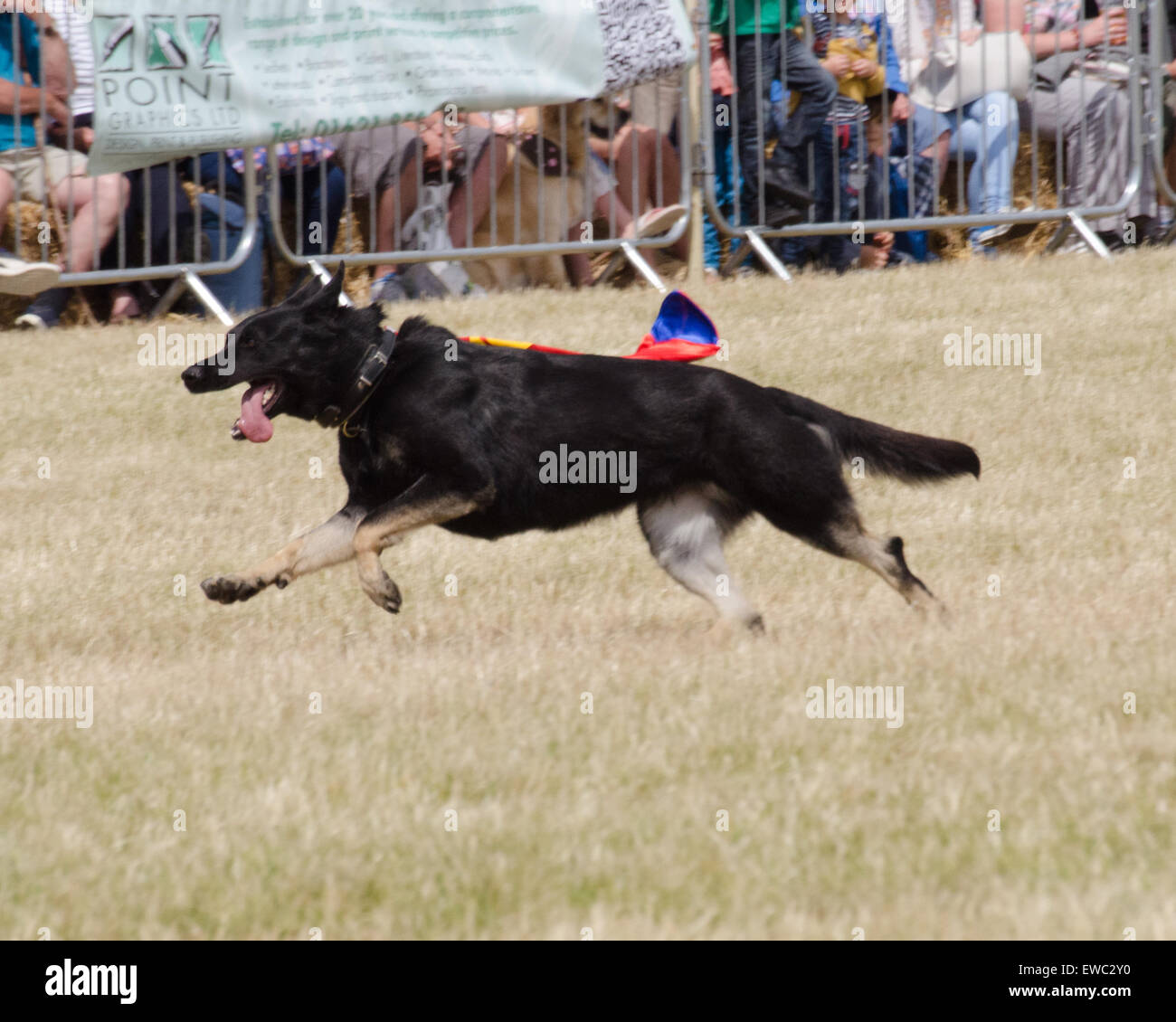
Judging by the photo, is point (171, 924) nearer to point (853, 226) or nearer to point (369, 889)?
point (369, 889)

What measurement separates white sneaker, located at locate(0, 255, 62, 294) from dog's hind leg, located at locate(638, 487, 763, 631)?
416cm

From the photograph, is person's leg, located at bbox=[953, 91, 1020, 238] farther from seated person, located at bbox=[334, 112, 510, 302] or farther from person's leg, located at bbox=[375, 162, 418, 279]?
person's leg, located at bbox=[375, 162, 418, 279]

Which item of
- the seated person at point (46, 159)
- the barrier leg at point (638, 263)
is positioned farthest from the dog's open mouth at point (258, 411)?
the barrier leg at point (638, 263)

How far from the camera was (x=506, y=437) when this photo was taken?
5965mm

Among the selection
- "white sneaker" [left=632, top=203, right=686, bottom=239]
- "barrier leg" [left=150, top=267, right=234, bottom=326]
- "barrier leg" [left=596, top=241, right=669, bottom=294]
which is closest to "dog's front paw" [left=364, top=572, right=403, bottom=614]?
"barrier leg" [left=150, top=267, right=234, bottom=326]

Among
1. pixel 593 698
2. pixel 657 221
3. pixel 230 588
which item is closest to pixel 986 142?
pixel 657 221

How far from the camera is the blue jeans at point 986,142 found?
11.4 meters

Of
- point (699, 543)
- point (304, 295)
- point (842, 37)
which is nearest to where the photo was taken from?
→ point (304, 295)

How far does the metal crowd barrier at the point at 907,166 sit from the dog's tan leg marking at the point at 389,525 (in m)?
5.44

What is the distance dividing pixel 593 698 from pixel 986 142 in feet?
23.7

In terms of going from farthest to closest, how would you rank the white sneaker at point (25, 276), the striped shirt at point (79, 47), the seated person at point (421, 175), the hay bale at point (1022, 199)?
the hay bale at point (1022, 199) < the seated person at point (421, 175) < the striped shirt at point (79, 47) < the white sneaker at point (25, 276)

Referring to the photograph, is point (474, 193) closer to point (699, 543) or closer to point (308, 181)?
point (308, 181)

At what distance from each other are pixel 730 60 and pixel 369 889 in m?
7.96

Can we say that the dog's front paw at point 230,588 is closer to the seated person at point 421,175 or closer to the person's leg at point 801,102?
the seated person at point 421,175
